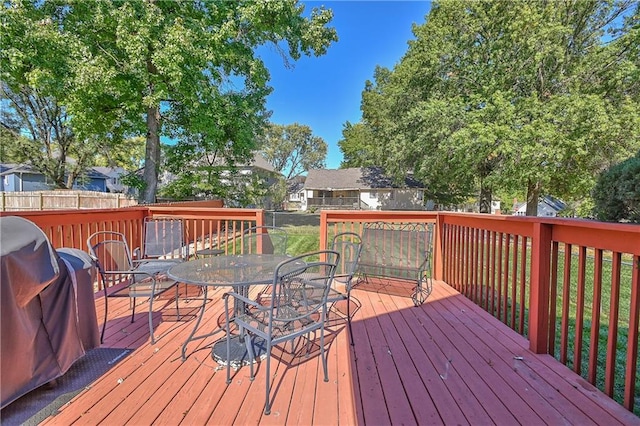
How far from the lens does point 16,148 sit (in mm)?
14414

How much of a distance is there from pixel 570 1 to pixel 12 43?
18.2m

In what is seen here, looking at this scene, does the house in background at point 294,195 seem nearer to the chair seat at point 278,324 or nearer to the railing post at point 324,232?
the railing post at point 324,232

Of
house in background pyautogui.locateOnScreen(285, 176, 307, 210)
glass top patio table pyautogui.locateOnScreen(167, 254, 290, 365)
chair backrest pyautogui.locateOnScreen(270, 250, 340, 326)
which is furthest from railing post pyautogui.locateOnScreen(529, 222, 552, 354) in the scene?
house in background pyautogui.locateOnScreen(285, 176, 307, 210)

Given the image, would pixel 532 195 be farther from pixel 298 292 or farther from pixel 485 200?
pixel 298 292

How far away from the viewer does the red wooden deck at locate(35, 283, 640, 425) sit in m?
1.64

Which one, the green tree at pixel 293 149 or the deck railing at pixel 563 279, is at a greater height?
the green tree at pixel 293 149

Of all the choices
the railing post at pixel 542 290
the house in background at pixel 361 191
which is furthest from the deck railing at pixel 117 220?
the house in background at pixel 361 191

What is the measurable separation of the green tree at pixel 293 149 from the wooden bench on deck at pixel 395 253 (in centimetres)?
3424

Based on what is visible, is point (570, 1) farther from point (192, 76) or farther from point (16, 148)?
point (16, 148)

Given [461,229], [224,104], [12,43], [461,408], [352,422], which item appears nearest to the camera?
[352,422]

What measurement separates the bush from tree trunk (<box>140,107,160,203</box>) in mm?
10503

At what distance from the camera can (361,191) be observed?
90.7 feet

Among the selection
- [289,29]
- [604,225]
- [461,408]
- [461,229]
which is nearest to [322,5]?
[289,29]

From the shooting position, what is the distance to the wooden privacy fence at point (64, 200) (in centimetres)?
973
